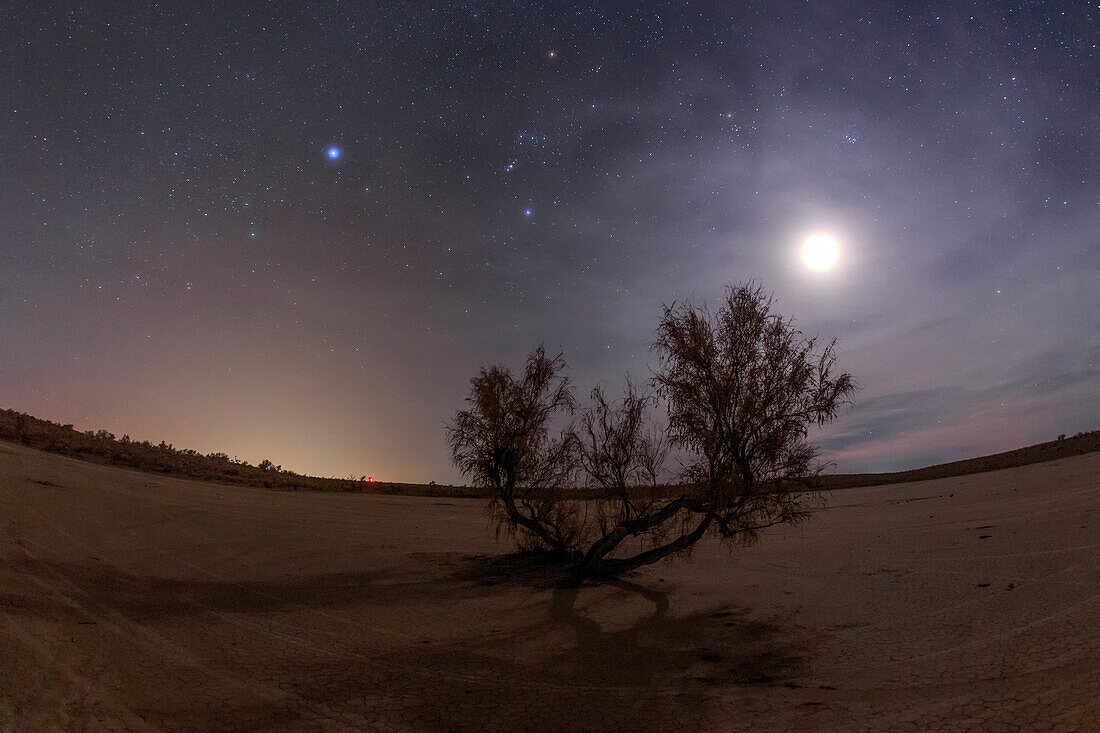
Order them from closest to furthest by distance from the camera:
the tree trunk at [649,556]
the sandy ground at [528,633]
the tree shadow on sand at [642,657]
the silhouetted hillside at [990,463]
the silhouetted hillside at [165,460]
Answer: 1. the sandy ground at [528,633]
2. the tree shadow on sand at [642,657]
3. the tree trunk at [649,556]
4. the silhouetted hillside at [165,460]
5. the silhouetted hillside at [990,463]

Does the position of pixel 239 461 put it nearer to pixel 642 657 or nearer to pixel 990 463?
pixel 642 657

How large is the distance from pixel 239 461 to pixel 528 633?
131 feet

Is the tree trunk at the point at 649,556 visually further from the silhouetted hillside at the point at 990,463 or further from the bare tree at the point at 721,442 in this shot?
the silhouetted hillside at the point at 990,463

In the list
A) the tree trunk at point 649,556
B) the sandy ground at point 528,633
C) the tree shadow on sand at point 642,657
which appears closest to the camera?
the sandy ground at point 528,633

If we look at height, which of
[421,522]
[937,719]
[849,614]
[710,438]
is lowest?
[421,522]

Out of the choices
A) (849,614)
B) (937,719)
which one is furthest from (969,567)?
(937,719)

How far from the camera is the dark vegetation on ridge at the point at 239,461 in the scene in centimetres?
2848

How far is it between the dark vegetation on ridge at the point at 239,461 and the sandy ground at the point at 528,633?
46.4 feet

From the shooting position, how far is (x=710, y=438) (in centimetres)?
1097

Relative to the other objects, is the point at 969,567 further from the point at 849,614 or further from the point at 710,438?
the point at 710,438

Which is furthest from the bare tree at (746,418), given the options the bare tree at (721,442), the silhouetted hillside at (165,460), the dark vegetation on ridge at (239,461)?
the silhouetted hillside at (165,460)

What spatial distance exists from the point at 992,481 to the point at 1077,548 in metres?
20.4

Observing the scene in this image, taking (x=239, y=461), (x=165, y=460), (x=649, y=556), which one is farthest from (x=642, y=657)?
(x=239, y=461)

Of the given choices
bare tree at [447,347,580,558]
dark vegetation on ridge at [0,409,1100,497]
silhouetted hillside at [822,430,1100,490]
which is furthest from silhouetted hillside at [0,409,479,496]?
silhouetted hillside at [822,430,1100,490]
